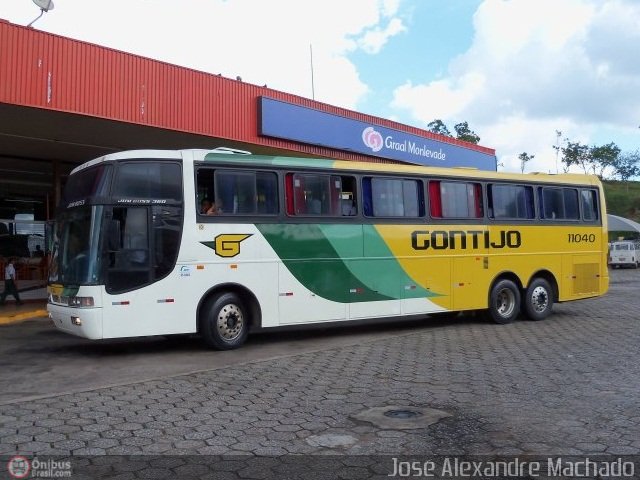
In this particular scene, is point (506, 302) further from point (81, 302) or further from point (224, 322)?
point (81, 302)

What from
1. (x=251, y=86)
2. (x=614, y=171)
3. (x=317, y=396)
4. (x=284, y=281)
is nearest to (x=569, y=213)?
(x=284, y=281)

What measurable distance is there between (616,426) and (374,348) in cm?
485

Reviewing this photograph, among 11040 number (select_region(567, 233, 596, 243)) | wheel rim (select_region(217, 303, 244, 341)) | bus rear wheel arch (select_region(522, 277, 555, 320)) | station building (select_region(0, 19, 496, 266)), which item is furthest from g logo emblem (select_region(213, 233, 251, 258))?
11040 number (select_region(567, 233, 596, 243))

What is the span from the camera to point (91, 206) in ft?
29.1

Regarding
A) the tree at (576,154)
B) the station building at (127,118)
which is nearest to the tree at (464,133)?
the tree at (576,154)

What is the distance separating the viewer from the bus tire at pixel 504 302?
13086 millimetres

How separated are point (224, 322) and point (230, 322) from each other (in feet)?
0.40

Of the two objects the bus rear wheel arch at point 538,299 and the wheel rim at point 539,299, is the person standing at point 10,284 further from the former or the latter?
the wheel rim at point 539,299

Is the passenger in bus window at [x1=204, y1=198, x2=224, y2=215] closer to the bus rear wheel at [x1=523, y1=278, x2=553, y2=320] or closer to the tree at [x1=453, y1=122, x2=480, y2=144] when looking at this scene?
the bus rear wheel at [x1=523, y1=278, x2=553, y2=320]

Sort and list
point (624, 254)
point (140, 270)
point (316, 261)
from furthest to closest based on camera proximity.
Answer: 1. point (624, 254)
2. point (316, 261)
3. point (140, 270)

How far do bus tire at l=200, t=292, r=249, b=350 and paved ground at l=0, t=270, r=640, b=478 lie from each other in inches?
9.6

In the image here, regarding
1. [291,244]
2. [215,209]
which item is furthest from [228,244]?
[291,244]

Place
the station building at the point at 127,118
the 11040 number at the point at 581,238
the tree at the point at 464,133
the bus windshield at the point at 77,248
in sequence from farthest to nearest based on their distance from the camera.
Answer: the tree at the point at 464,133
the 11040 number at the point at 581,238
the station building at the point at 127,118
the bus windshield at the point at 77,248

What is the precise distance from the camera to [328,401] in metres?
6.32
